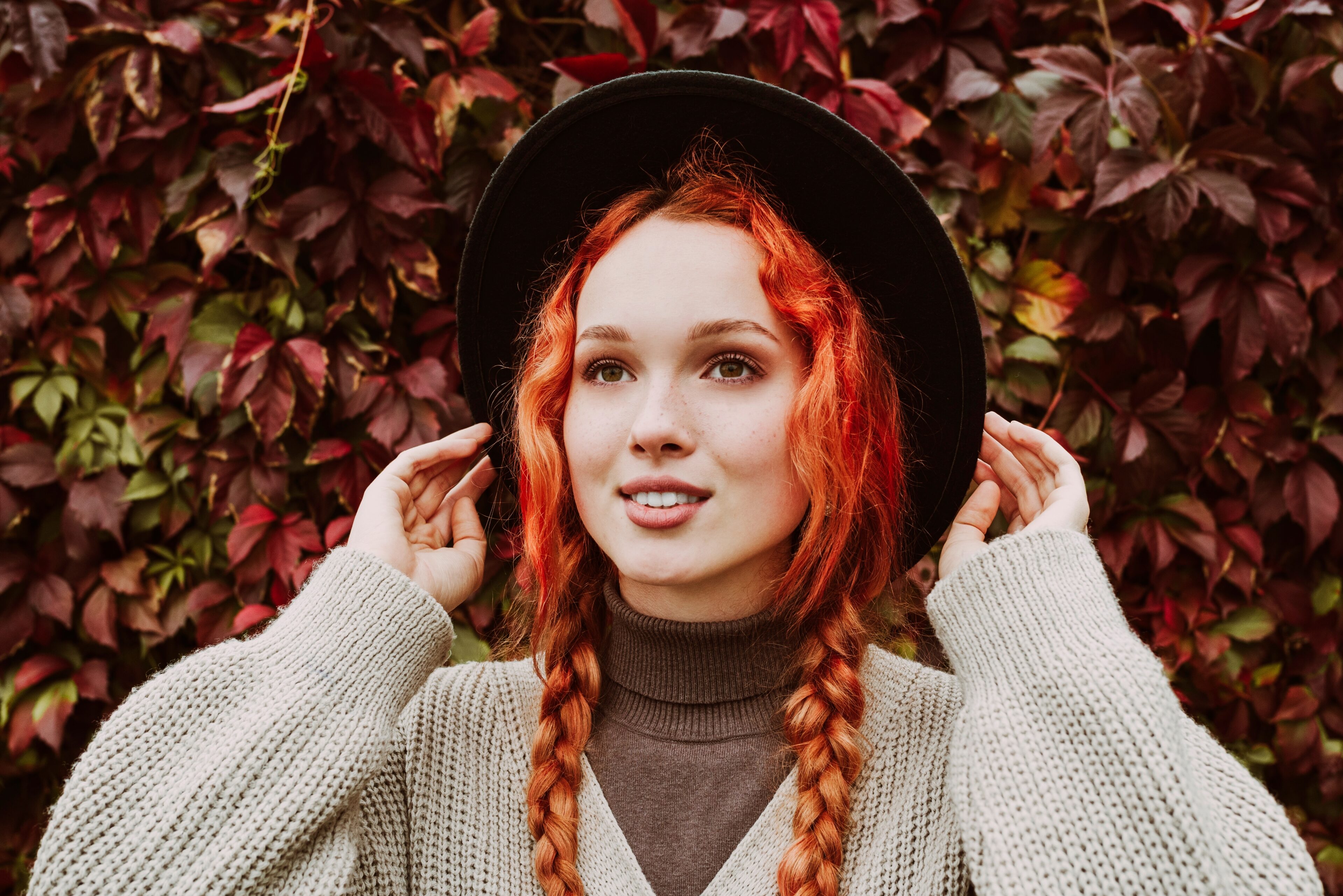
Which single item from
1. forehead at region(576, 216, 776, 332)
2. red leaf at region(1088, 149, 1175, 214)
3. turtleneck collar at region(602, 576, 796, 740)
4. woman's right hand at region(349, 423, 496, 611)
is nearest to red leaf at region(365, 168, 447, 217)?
woman's right hand at region(349, 423, 496, 611)

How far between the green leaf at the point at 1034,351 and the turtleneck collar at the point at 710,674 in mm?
788

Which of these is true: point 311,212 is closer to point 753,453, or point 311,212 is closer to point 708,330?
point 708,330

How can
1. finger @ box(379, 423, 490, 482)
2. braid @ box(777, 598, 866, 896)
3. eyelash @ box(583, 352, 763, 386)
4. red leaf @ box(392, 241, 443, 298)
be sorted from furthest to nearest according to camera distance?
1. red leaf @ box(392, 241, 443, 298)
2. finger @ box(379, 423, 490, 482)
3. eyelash @ box(583, 352, 763, 386)
4. braid @ box(777, 598, 866, 896)

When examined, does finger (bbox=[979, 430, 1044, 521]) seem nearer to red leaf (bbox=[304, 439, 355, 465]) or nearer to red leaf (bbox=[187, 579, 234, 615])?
red leaf (bbox=[304, 439, 355, 465])

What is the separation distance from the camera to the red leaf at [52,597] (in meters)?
1.83

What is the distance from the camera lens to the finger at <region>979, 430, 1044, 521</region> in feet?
4.75

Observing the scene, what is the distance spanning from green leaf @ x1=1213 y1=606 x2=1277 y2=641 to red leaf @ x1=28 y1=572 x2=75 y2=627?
7.62ft

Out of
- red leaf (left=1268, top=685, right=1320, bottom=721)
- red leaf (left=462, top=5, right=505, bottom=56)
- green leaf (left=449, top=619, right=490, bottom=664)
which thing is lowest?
red leaf (left=1268, top=685, right=1320, bottom=721)

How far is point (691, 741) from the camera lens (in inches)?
54.2

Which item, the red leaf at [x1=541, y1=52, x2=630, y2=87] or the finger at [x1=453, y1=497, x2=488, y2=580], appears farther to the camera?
the red leaf at [x1=541, y1=52, x2=630, y2=87]

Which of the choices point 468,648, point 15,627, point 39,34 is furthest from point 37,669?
point 39,34

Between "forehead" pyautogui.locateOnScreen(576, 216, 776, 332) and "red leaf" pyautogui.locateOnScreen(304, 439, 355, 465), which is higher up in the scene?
"forehead" pyautogui.locateOnScreen(576, 216, 776, 332)

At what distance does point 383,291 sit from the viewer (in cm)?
179

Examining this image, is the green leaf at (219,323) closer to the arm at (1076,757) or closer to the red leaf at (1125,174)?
the arm at (1076,757)
